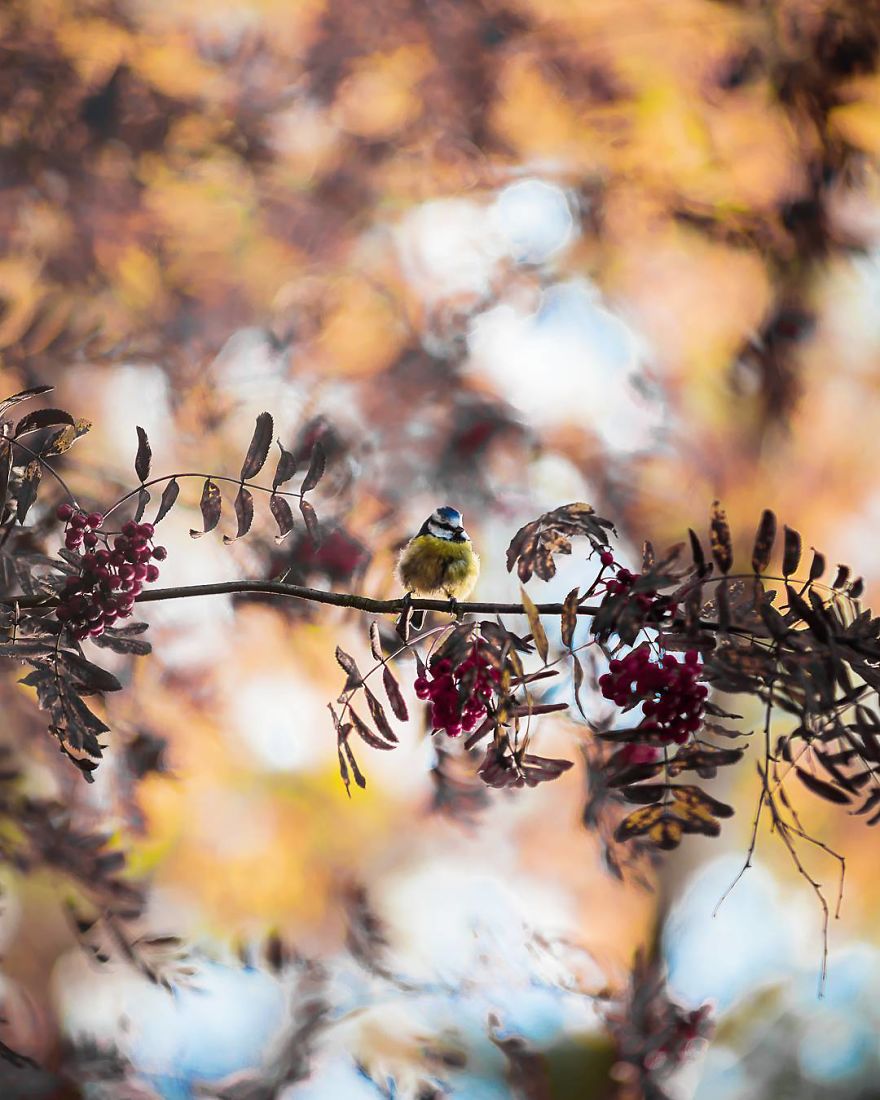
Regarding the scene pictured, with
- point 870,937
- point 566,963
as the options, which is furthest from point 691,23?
point 870,937

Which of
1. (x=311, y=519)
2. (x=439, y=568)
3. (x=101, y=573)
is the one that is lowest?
(x=101, y=573)

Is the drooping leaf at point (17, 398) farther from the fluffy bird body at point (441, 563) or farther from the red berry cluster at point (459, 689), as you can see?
the fluffy bird body at point (441, 563)

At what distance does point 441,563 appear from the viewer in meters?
1.92

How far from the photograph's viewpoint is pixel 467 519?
3.42m

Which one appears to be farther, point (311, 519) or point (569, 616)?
point (311, 519)

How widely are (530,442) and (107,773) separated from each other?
7.00 feet

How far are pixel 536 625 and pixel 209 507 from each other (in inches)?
16.0

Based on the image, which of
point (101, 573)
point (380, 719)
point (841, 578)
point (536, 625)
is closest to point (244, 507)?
point (101, 573)

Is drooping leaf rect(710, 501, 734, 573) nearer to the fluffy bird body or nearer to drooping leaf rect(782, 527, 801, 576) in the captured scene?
drooping leaf rect(782, 527, 801, 576)

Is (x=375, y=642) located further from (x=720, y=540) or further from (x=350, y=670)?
(x=720, y=540)

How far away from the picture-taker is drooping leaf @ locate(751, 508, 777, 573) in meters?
0.81

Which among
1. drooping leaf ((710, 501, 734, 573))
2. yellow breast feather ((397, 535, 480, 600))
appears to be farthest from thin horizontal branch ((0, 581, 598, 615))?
yellow breast feather ((397, 535, 480, 600))

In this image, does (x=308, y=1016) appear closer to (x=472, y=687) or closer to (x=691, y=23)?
(x=472, y=687)

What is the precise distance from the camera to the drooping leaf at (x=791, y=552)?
33.6 inches
